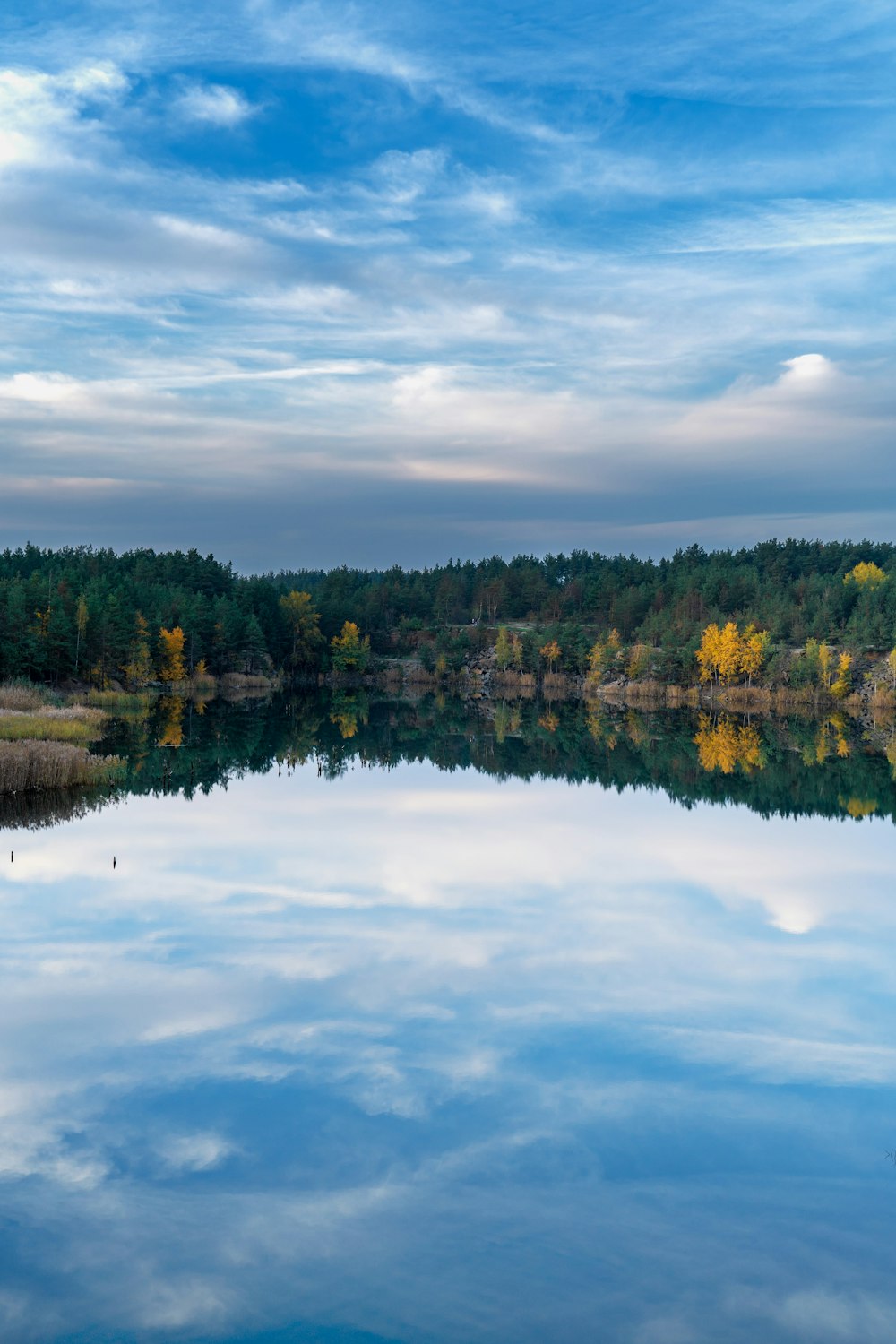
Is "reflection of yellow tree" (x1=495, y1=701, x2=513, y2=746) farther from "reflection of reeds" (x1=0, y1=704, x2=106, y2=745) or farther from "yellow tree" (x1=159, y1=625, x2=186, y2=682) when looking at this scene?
"yellow tree" (x1=159, y1=625, x2=186, y2=682)

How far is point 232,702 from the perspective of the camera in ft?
286

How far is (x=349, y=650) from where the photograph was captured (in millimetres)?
129875

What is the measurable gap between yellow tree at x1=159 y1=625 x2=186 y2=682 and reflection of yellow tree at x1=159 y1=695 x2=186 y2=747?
4.62 metres

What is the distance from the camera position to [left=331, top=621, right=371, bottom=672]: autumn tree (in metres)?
129

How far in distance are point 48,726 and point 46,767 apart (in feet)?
32.4

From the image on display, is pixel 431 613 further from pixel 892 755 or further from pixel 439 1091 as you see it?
pixel 439 1091

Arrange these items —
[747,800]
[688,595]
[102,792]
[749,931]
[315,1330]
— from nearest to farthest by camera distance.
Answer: [315,1330] < [749,931] < [102,792] < [747,800] < [688,595]

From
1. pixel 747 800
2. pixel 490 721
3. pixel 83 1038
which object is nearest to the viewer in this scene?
pixel 83 1038

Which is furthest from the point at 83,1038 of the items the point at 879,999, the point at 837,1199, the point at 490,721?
the point at 490,721

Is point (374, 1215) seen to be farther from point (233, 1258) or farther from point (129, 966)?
point (129, 966)

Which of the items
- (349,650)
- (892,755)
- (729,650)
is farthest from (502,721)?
(349,650)

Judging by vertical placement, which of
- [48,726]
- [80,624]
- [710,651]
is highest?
[80,624]

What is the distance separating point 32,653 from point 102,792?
3846 cm

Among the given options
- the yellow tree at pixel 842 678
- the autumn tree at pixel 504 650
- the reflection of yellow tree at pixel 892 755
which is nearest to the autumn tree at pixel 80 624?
the reflection of yellow tree at pixel 892 755
